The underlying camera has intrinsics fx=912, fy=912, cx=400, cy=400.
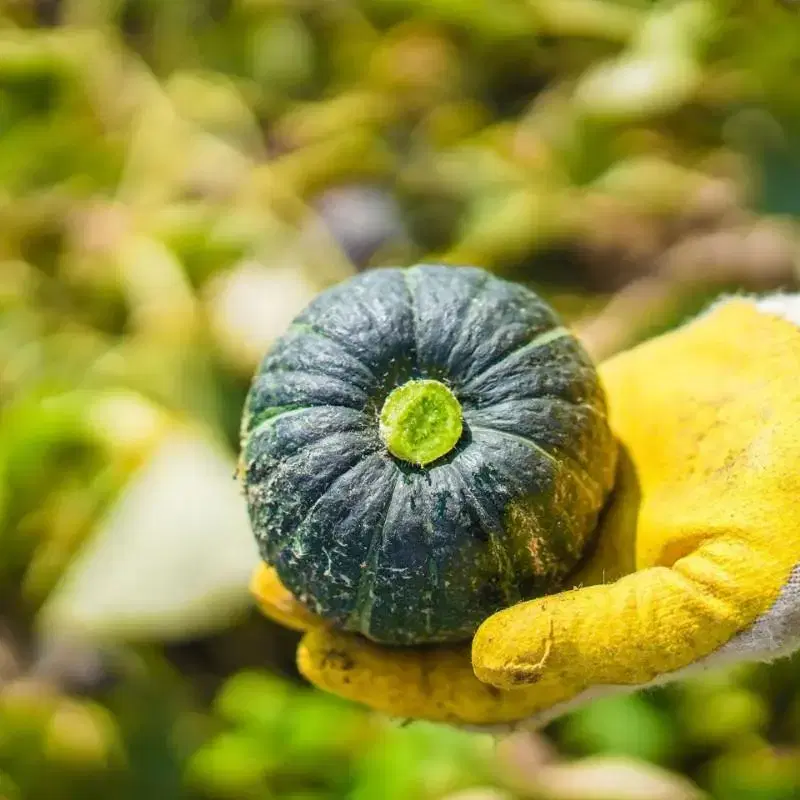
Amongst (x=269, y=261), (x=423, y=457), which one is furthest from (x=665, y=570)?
(x=269, y=261)

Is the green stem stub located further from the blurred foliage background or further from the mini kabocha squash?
the blurred foliage background

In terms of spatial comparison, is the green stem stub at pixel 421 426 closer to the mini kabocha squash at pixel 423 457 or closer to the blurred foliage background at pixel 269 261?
the mini kabocha squash at pixel 423 457

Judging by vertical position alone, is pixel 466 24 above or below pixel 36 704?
above

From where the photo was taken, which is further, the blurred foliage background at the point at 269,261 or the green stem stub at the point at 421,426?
the blurred foliage background at the point at 269,261

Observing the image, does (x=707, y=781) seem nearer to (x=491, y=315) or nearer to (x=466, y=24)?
(x=491, y=315)

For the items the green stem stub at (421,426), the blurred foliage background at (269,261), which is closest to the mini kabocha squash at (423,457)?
the green stem stub at (421,426)

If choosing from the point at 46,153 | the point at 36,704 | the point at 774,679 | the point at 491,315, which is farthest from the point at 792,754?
the point at 46,153

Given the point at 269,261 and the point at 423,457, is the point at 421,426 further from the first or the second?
the point at 269,261
